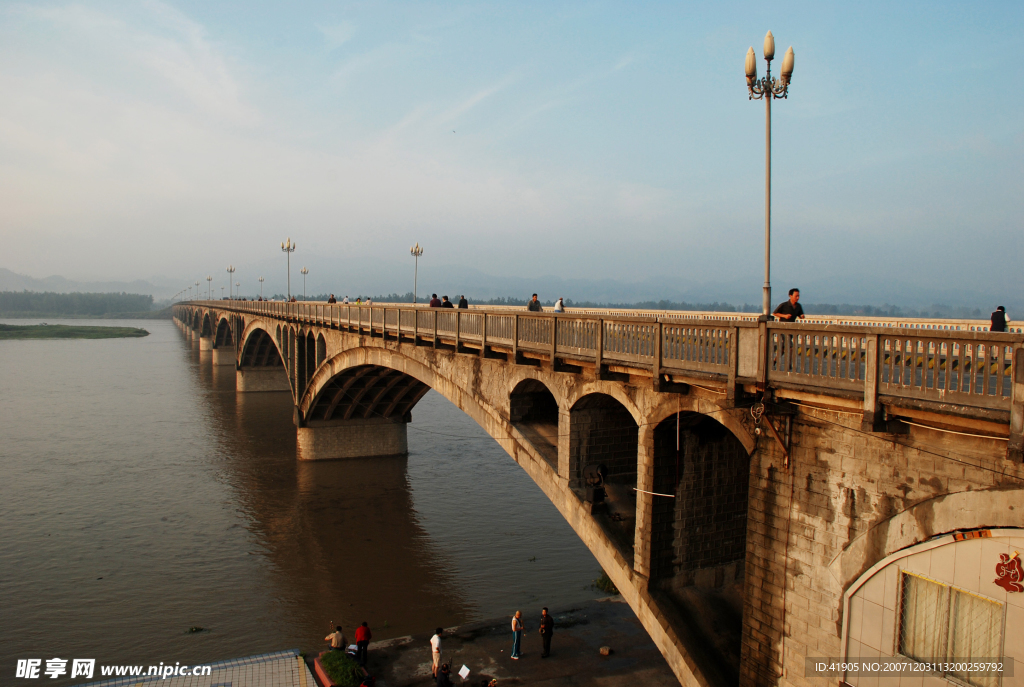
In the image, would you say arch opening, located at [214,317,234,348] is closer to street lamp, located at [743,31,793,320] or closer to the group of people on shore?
the group of people on shore

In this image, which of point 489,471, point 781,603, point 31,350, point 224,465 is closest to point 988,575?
point 781,603

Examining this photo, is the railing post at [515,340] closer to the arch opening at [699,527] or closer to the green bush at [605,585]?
the arch opening at [699,527]

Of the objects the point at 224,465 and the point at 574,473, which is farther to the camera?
the point at 224,465

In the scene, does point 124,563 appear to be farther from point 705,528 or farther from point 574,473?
point 705,528

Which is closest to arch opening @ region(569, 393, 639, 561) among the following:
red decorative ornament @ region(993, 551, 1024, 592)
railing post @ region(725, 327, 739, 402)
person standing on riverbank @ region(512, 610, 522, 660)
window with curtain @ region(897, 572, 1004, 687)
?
person standing on riverbank @ region(512, 610, 522, 660)

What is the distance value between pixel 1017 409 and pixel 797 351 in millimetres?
2749

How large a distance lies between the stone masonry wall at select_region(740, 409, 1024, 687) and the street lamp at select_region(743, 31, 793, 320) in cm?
281

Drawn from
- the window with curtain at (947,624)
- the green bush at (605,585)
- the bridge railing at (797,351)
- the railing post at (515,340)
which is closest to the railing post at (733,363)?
the bridge railing at (797,351)

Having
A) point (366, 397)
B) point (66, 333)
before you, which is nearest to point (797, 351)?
point (366, 397)

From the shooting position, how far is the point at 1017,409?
645 centimetres

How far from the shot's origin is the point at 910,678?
7.79m

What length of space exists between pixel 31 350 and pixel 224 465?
101m

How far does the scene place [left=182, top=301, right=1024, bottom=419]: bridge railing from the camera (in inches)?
278

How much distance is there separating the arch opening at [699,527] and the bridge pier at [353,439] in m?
28.2
